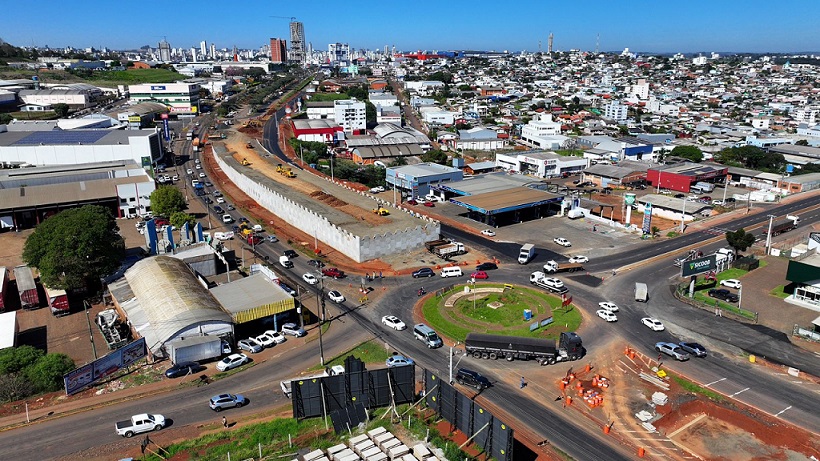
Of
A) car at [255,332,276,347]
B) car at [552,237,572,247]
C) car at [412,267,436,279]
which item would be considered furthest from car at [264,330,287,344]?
car at [552,237,572,247]

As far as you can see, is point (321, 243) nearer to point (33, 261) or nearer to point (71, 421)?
point (33, 261)

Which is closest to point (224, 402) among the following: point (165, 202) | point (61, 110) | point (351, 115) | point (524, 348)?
point (524, 348)

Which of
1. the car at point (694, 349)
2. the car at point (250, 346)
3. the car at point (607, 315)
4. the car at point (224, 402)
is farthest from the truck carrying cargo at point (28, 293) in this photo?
the car at point (694, 349)

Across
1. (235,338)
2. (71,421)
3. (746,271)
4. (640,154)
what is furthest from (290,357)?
(640,154)

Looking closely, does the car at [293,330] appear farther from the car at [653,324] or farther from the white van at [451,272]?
the car at [653,324]

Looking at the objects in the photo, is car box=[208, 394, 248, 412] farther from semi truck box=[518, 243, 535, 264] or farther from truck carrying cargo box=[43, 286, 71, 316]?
semi truck box=[518, 243, 535, 264]
